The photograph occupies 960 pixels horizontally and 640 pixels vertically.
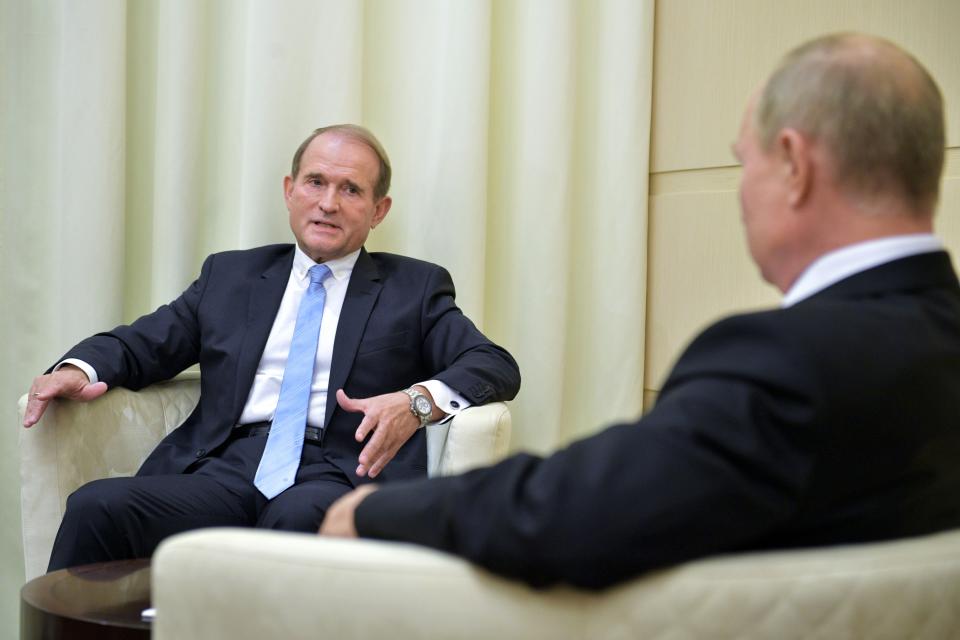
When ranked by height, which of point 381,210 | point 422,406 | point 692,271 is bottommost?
point 422,406

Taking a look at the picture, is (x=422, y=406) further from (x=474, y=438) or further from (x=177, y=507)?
(x=177, y=507)

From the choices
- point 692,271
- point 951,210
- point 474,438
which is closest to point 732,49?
point 692,271

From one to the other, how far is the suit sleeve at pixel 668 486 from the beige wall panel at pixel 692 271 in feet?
7.11

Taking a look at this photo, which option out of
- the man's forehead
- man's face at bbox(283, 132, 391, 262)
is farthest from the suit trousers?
the man's forehead

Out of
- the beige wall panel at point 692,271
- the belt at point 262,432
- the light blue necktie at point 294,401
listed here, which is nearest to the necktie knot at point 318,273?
the light blue necktie at point 294,401

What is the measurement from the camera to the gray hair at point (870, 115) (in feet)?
4.22

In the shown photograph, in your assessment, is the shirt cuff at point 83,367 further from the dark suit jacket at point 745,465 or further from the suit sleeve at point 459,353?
the dark suit jacket at point 745,465

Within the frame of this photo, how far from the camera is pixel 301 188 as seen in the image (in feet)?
10.7

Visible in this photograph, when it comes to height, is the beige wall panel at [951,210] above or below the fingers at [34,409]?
above

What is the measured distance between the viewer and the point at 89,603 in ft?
6.70

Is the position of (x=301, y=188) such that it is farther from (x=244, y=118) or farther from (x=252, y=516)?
(x=252, y=516)

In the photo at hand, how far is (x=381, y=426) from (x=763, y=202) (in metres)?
1.51

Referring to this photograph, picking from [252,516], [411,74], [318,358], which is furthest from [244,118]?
[252,516]

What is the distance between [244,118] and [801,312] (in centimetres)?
261
